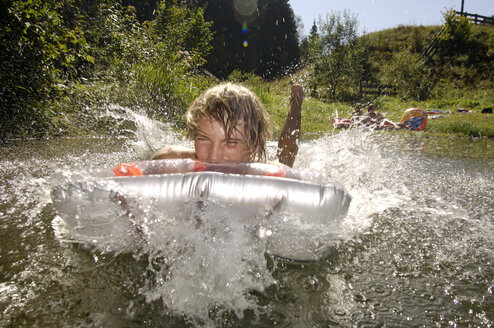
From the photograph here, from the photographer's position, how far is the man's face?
6.37 feet

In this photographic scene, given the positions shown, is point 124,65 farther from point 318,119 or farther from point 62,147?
point 318,119

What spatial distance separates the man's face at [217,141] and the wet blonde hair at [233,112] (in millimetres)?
26

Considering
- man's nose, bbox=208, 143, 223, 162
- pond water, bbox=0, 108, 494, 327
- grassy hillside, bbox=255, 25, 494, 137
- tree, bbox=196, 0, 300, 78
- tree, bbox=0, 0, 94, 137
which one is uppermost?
tree, bbox=196, 0, 300, 78

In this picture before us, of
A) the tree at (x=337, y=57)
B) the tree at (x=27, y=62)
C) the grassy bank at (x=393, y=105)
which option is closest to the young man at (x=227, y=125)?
the tree at (x=27, y=62)

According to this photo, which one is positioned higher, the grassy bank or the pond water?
the grassy bank

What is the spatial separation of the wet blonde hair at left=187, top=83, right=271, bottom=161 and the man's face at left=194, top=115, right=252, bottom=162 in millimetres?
26

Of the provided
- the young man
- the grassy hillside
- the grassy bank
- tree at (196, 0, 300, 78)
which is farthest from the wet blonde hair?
tree at (196, 0, 300, 78)

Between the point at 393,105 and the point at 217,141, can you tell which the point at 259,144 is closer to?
the point at 217,141

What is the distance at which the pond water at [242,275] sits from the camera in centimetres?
112

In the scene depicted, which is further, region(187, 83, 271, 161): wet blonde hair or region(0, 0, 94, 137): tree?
region(0, 0, 94, 137): tree

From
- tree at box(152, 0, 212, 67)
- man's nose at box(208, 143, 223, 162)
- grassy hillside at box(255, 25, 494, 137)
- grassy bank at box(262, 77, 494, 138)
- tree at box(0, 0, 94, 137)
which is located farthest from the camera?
grassy hillside at box(255, 25, 494, 137)

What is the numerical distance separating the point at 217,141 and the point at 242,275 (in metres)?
0.90

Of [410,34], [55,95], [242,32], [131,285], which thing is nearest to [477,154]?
[131,285]

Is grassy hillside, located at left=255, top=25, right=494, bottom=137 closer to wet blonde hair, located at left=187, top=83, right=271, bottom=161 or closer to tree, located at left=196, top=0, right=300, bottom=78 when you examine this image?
wet blonde hair, located at left=187, top=83, right=271, bottom=161
